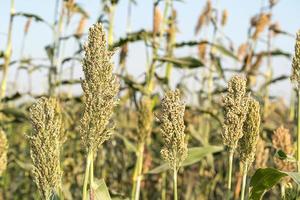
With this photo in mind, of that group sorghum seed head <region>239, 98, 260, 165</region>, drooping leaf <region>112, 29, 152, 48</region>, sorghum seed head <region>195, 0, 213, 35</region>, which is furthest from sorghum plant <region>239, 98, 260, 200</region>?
sorghum seed head <region>195, 0, 213, 35</region>

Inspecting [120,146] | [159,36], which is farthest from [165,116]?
[120,146]

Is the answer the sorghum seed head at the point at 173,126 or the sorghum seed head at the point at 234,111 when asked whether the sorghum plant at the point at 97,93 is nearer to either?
the sorghum seed head at the point at 173,126

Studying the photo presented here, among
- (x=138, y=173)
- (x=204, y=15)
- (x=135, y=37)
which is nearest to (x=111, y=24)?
(x=135, y=37)

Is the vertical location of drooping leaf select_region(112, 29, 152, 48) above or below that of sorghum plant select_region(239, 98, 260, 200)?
above

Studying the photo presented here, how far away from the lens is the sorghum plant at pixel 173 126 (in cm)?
133

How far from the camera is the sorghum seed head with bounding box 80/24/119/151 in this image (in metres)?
1.21

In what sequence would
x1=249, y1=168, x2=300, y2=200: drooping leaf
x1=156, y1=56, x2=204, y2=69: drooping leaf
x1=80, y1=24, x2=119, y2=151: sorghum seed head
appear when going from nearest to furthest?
x1=80, y1=24, x2=119, y2=151: sorghum seed head < x1=249, y1=168, x2=300, y2=200: drooping leaf < x1=156, y1=56, x2=204, y2=69: drooping leaf

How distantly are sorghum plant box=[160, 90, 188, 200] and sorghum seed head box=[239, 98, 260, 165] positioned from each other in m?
0.16

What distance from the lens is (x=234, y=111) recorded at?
1.35 metres

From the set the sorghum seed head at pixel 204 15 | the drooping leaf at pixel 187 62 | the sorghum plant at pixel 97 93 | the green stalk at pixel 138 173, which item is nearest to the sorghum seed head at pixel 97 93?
the sorghum plant at pixel 97 93

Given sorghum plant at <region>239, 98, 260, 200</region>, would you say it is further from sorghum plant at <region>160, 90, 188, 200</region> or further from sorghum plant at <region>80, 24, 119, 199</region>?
sorghum plant at <region>80, 24, 119, 199</region>

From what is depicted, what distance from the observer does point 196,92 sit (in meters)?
5.86

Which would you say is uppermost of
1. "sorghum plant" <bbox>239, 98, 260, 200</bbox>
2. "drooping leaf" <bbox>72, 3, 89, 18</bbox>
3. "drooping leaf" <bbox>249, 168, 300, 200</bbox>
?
"drooping leaf" <bbox>72, 3, 89, 18</bbox>

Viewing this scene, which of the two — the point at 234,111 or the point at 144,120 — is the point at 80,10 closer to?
the point at 144,120
